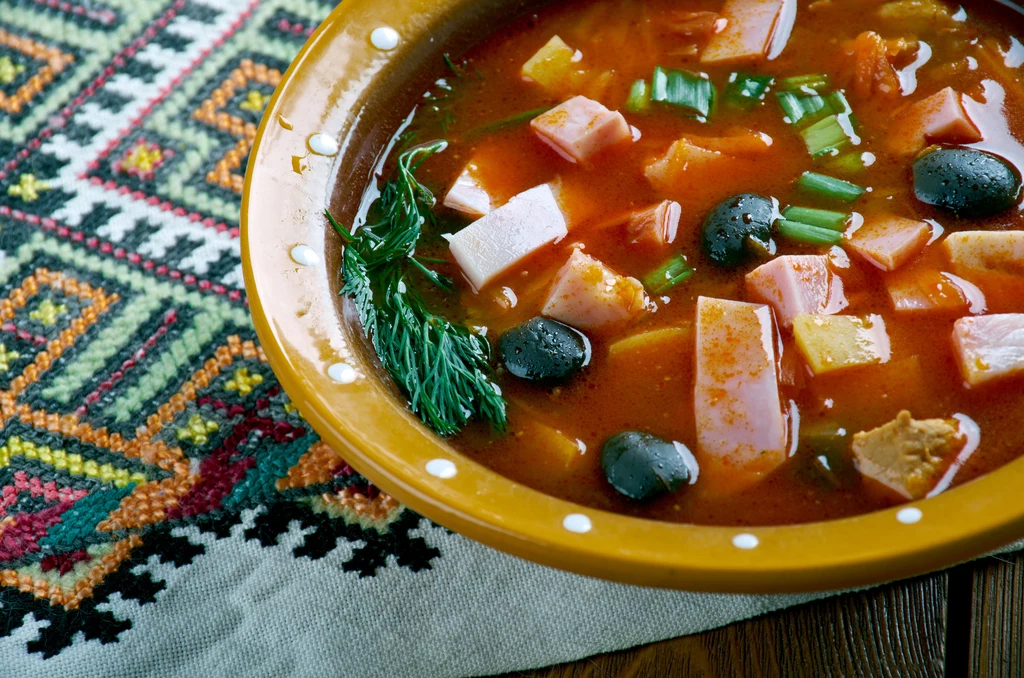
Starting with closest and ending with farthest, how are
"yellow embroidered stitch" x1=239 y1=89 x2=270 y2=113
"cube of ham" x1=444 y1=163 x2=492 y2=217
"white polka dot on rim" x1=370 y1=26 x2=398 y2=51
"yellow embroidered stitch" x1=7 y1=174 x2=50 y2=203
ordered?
"cube of ham" x1=444 y1=163 x2=492 y2=217, "white polka dot on rim" x1=370 y1=26 x2=398 y2=51, "yellow embroidered stitch" x1=7 y1=174 x2=50 y2=203, "yellow embroidered stitch" x1=239 y1=89 x2=270 y2=113

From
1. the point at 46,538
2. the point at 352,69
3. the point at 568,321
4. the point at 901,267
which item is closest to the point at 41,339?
the point at 46,538

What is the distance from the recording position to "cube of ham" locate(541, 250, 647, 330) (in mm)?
2348

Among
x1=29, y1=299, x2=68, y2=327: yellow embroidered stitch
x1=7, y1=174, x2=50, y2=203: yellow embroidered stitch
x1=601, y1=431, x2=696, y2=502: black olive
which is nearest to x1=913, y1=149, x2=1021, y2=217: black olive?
x1=601, y1=431, x2=696, y2=502: black olive

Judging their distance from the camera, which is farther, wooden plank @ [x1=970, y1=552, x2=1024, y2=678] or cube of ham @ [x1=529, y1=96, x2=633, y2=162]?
cube of ham @ [x1=529, y1=96, x2=633, y2=162]

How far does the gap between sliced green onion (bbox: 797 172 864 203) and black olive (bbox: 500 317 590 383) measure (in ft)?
2.30

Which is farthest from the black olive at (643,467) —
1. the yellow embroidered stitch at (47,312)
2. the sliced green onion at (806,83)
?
the yellow embroidered stitch at (47,312)

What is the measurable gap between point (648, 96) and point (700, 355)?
2.72ft

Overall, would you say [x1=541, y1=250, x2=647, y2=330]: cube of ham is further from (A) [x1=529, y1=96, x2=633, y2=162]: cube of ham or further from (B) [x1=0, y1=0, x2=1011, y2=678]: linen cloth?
(B) [x1=0, y1=0, x2=1011, y2=678]: linen cloth

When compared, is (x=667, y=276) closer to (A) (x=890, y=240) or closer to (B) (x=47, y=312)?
(A) (x=890, y=240)

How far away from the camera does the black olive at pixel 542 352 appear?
2273mm

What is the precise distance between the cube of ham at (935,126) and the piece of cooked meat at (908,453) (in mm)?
792

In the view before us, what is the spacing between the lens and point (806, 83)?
2.70m

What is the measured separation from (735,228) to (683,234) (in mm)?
146

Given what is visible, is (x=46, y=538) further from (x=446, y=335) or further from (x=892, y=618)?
(x=892, y=618)
